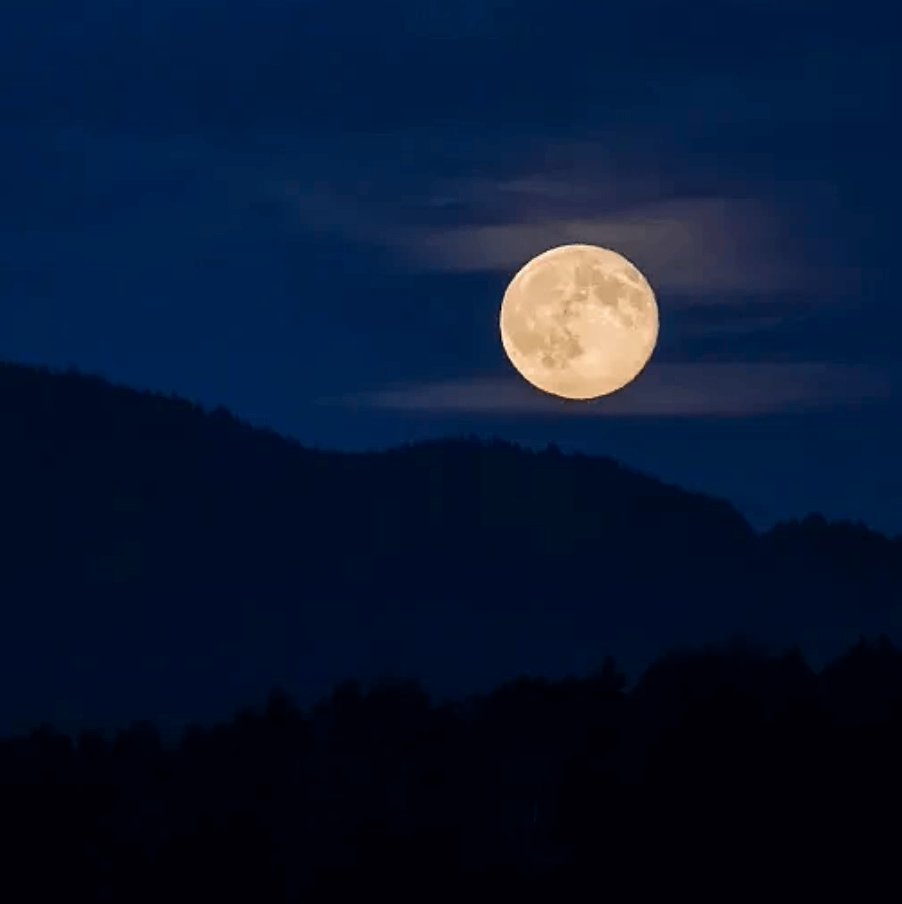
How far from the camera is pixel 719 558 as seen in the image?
194 m

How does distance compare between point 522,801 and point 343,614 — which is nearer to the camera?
point 522,801

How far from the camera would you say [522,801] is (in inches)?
1405

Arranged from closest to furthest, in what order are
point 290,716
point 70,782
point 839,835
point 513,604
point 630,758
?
point 839,835 < point 630,758 < point 70,782 < point 290,716 < point 513,604

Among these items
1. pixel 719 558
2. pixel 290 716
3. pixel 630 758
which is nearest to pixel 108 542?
pixel 719 558

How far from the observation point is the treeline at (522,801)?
3275 cm

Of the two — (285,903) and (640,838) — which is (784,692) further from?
(285,903)

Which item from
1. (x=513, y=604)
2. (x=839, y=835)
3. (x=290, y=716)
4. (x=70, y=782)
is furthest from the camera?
(x=513, y=604)

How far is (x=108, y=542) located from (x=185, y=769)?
154m

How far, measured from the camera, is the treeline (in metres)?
32.8

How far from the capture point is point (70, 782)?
4100 centimetres

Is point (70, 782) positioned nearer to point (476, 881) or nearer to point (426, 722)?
point (426, 722)

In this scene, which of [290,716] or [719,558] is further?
[719,558]

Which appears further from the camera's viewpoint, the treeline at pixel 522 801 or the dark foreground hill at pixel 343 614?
the dark foreground hill at pixel 343 614

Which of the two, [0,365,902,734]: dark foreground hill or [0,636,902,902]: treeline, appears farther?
[0,365,902,734]: dark foreground hill
